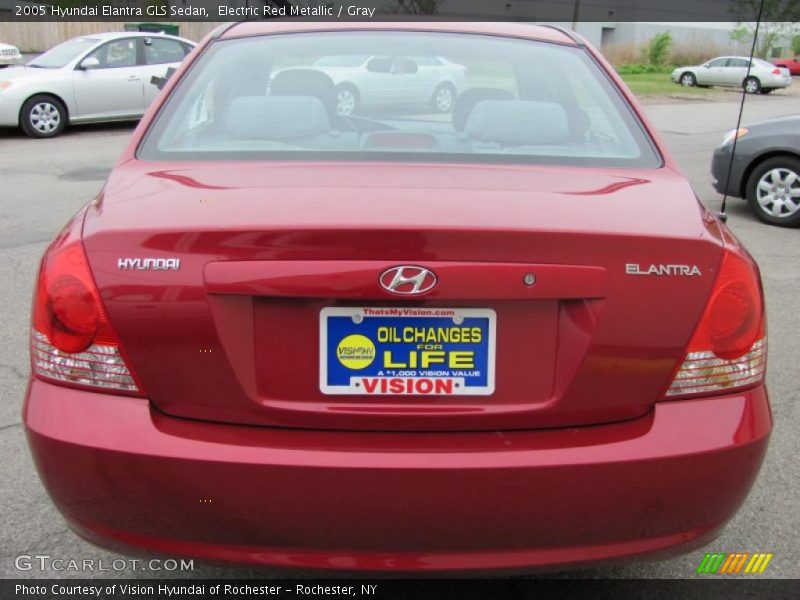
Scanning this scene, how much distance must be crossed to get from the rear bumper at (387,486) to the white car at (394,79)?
1.45 metres

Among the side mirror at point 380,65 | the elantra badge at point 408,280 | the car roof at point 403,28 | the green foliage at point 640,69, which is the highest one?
the car roof at point 403,28

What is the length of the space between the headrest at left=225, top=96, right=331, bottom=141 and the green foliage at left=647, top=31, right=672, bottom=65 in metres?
48.3

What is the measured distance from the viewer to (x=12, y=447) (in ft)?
11.3

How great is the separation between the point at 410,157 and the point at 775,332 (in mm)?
3428

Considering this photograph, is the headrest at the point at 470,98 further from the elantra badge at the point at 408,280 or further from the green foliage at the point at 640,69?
the green foliage at the point at 640,69

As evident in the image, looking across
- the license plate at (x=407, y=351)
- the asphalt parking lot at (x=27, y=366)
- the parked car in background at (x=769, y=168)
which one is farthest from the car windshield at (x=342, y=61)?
the parked car in background at (x=769, y=168)

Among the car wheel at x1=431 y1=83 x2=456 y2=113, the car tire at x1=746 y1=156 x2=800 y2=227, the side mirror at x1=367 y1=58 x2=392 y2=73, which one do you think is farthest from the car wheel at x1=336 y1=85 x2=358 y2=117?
the car tire at x1=746 y1=156 x2=800 y2=227

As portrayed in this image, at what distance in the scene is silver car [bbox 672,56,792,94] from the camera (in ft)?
113

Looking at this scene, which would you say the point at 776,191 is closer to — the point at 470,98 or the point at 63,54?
the point at 470,98

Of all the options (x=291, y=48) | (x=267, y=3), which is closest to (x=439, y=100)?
(x=291, y=48)

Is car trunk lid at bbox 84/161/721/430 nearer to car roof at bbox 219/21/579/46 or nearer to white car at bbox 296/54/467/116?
white car at bbox 296/54/467/116

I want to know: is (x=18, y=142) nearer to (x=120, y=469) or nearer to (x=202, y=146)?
(x=202, y=146)

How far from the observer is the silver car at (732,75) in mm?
34438

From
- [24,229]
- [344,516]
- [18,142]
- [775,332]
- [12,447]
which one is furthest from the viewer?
[18,142]
